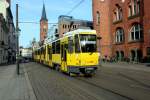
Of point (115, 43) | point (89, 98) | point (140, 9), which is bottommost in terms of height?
point (89, 98)

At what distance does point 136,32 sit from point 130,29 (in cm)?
219

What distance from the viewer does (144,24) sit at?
186 ft

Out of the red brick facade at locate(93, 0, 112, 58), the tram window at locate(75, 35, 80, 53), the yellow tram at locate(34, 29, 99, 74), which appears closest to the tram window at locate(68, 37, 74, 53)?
the yellow tram at locate(34, 29, 99, 74)

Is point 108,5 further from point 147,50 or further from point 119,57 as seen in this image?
point 147,50

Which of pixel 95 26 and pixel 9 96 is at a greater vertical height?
pixel 95 26

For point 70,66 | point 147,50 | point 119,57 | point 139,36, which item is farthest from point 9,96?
point 119,57

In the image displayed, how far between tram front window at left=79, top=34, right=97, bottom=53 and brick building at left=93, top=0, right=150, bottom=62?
29.4m

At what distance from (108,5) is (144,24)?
21.5 meters

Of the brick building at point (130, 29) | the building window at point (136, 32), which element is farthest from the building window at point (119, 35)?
the building window at point (136, 32)

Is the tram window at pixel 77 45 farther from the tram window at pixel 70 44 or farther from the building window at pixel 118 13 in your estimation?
the building window at pixel 118 13

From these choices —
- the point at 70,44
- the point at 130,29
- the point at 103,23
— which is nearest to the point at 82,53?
the point at 70,44

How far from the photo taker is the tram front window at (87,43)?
25891 mm

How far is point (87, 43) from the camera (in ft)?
85.4

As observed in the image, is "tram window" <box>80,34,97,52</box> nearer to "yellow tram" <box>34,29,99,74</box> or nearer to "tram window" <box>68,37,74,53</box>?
"yellow tram" <box>34,29,99,74</box>
